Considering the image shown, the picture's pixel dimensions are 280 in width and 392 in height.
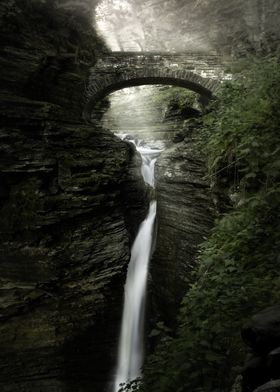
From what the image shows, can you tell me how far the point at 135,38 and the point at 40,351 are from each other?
66.8ft

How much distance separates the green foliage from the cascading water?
2.93m

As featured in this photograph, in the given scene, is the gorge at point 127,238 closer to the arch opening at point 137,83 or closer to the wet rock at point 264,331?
the wet rock at point 264,331

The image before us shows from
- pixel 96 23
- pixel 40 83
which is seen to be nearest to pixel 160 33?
pixel 96 23

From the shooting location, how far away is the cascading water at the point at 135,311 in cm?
736

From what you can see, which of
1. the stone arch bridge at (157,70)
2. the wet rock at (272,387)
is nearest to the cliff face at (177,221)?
the wet rock at (272,387)

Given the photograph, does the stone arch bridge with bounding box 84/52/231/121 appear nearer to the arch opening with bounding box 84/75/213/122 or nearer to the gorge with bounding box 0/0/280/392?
the arch opening with bounding box 84/75/213/122

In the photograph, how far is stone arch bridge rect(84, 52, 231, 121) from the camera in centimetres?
1380

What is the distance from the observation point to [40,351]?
22.4 ft

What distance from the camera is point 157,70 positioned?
13875 millimetres

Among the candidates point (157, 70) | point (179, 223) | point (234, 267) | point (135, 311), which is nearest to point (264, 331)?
point (234, 267)

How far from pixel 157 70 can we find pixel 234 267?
11442mm

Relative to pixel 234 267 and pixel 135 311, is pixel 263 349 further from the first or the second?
pixel 135 311

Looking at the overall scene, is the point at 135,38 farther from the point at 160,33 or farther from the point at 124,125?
the point at 124,125

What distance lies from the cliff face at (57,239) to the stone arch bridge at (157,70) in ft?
16.4
